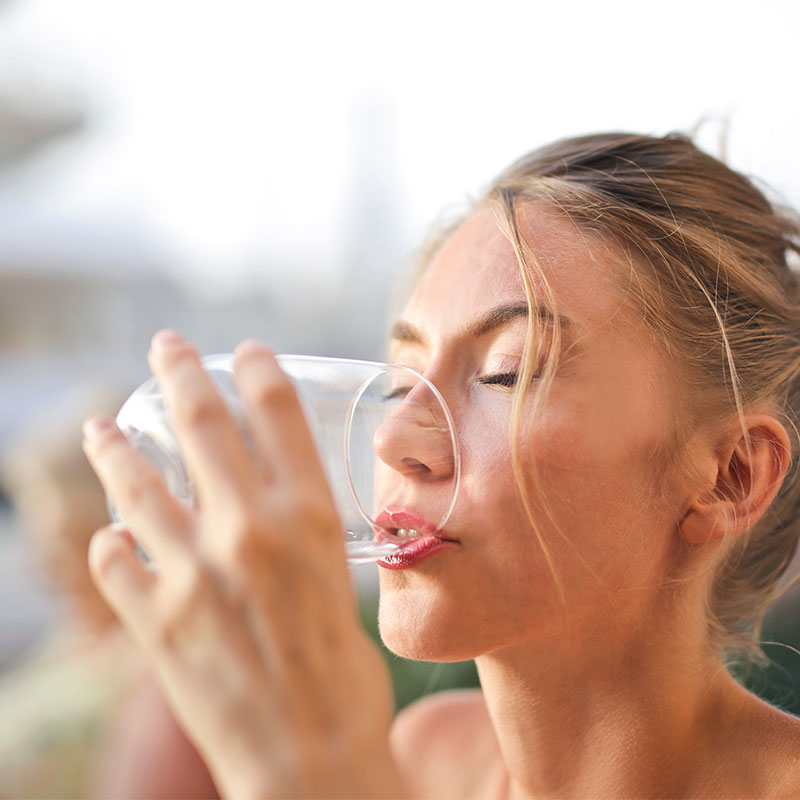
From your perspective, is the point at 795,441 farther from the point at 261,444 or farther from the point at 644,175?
the point at 261,444

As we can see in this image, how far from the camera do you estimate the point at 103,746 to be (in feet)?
6.95

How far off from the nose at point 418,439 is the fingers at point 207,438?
1.11 feet

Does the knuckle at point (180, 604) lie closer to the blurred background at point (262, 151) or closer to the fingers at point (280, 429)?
the fingers at point (280, 429)

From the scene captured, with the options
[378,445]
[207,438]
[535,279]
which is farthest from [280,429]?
[535,279]

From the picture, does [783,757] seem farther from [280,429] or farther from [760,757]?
[280,429]

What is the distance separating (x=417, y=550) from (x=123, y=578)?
40 cm

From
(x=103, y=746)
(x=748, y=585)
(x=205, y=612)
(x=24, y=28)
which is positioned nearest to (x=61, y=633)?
(x=103, y=746)

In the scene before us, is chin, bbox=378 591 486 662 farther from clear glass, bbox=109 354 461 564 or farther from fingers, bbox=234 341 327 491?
fingers, bbox=234 341 327 491

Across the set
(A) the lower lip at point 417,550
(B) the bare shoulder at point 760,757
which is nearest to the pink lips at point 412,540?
(A) the lower lip at point 417,550

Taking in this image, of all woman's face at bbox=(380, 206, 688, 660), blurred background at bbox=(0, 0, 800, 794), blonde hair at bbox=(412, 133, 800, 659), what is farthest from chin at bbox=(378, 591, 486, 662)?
blurred background at bbox=(0, 0, 800, 794)

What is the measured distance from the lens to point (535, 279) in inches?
43.9

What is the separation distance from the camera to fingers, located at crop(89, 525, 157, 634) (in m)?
0.68

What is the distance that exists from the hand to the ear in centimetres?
64

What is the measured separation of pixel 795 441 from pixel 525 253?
1.76 feet
